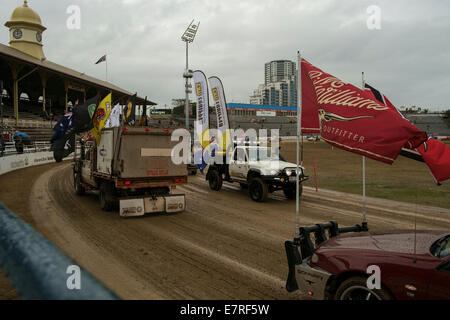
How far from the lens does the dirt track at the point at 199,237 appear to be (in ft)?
16.0

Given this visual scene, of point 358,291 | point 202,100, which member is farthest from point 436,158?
point 202,100

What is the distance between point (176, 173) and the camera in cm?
1020

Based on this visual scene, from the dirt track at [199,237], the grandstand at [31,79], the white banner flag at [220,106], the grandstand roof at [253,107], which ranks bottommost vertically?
the dirt track at [199,237]

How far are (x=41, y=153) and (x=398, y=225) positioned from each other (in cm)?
2941

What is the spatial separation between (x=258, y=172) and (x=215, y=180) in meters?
3.20

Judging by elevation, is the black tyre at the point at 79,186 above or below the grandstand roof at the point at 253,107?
below

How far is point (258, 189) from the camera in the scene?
12.0 meters

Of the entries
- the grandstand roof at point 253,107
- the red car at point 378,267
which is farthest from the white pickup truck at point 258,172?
the grandstand roof at point 253,107

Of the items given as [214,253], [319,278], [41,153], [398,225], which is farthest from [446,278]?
[41,153]

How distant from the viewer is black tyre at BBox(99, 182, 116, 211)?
991 centimetres

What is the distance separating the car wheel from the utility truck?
6972 millimetres

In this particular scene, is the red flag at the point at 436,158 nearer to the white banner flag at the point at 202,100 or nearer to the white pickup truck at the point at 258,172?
the white pickup truck at the point at 258,172

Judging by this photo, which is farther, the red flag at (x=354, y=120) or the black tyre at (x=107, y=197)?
the black tyre at (x=107, y=197)

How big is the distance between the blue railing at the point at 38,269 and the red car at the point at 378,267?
286cm
